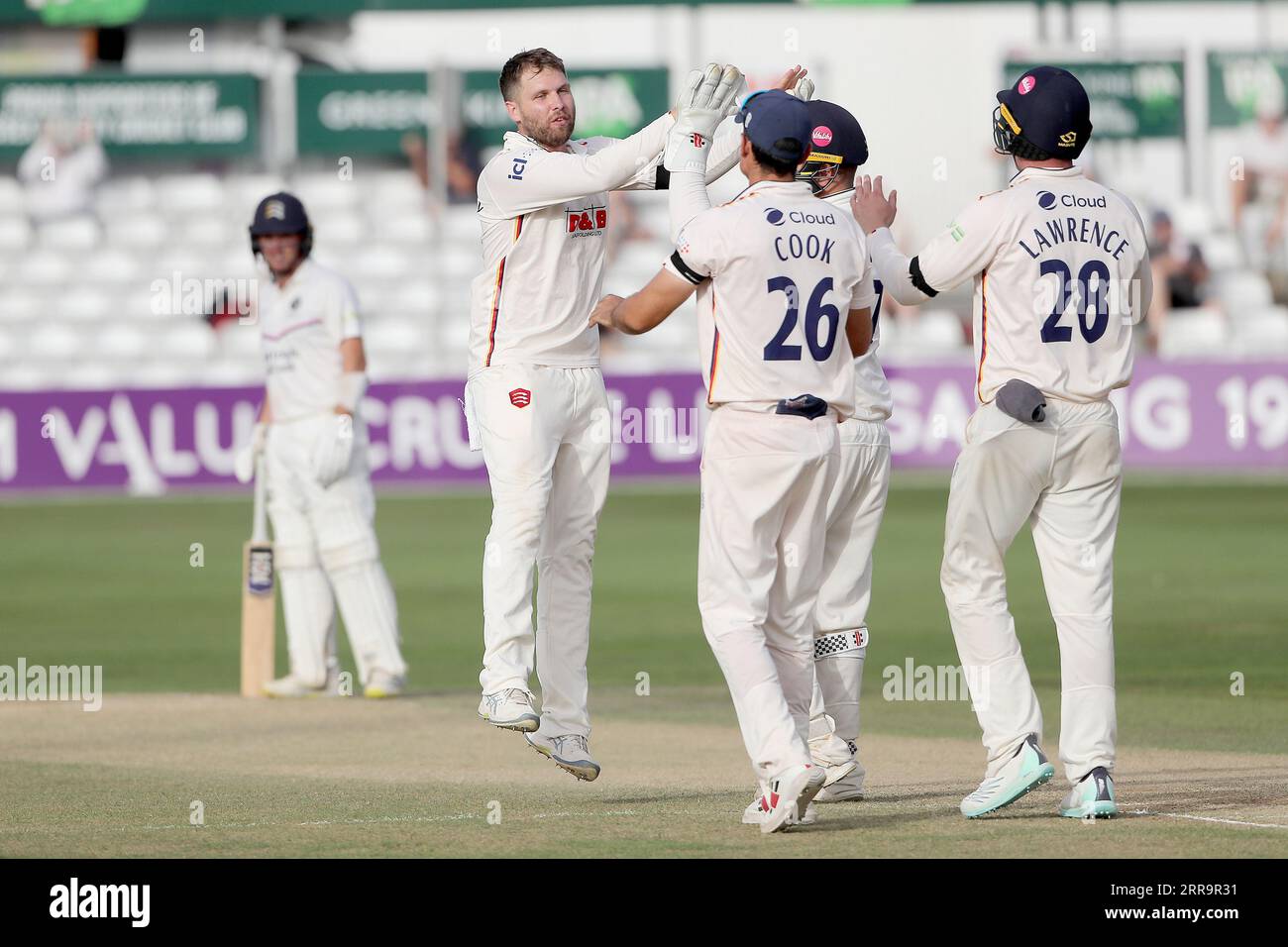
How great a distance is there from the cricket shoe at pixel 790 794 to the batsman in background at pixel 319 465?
4744mm

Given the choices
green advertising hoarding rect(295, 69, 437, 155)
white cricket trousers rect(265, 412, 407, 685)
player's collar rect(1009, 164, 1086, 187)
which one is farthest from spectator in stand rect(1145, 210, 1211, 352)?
player's collar rect(1009, 164, 1086, 187)

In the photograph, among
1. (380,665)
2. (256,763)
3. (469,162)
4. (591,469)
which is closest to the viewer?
(591,469)

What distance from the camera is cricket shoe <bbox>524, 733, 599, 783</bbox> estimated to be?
8.04 m

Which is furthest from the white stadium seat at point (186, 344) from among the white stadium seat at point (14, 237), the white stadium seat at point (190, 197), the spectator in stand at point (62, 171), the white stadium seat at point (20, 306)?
the spectator in stand at point (62, 171)

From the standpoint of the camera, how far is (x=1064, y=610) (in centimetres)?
756

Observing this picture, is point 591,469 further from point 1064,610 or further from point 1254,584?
point 1254,584

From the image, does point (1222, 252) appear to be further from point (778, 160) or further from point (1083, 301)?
point (778, 160)

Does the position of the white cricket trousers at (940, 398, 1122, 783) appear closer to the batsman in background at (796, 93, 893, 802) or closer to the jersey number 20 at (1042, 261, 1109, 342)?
the jersey number 20 at (1042, 261, 1109, 342)

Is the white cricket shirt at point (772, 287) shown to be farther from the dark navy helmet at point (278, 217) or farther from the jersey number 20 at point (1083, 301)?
the dark navy helmet at point (278, 217)

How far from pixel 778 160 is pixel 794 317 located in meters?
0.53

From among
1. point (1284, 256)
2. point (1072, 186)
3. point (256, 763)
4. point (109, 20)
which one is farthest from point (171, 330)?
point (1072, 186)

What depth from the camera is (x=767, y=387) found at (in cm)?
723

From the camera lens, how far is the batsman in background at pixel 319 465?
11.6 meters

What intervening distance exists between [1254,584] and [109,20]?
1795 centimetres
